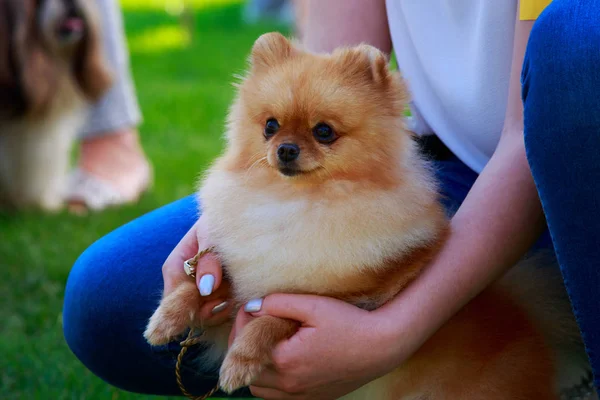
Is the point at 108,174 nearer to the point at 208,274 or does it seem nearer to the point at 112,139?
the point at 112,139

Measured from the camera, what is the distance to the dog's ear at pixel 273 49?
1.24 metres

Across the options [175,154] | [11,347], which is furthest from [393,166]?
[175,154]

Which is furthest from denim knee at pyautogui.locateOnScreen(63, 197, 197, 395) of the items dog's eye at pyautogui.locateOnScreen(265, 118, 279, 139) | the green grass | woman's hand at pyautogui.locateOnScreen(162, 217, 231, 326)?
dog's eye at pyautogui.locateOnScreen(265, 118, 279, 139)

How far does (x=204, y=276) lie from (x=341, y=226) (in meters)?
0.23

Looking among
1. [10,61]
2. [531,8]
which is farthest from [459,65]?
[10,61]

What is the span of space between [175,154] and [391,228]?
9.38 feet

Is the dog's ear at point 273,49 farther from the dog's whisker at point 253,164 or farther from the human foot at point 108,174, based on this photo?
the human foot at point 108,174

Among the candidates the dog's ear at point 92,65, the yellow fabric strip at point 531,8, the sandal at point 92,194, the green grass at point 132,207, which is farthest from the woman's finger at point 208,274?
the dog's ear at point 92,65

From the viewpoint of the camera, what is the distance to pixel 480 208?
1.23 meters

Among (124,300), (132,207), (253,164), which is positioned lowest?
(132,207)

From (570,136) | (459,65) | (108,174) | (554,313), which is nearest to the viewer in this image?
(570,136)

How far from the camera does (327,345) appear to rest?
1.12 m

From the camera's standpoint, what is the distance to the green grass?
1.93 meters

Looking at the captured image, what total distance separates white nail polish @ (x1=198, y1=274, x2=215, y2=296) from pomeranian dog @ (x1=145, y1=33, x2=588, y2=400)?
0.09ft
